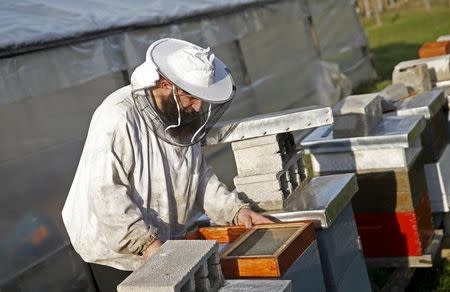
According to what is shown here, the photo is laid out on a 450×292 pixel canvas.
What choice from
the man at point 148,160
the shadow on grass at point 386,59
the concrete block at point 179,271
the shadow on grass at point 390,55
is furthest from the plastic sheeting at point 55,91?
the shadow on grass at point 390,55

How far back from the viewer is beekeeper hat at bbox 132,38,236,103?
2.72 meters

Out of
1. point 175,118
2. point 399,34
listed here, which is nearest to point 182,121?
point 175,118

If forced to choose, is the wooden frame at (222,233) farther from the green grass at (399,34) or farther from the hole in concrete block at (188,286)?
the green grass at (399,34)

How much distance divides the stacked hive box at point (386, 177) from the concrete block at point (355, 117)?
3 cm

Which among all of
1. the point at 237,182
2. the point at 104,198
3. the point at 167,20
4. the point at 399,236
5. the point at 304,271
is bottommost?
the point at 399,236

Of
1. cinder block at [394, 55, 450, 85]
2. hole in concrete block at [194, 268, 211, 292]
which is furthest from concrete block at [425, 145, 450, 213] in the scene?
hole in concrete block at [194, 268, 211, 292]

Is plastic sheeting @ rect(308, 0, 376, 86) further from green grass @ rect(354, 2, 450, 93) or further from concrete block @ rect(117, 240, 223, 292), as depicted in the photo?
concrete block @ rect(117, 240, 223, 292)

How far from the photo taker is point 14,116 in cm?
448

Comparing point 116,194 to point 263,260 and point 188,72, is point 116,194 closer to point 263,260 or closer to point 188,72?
point 188,72

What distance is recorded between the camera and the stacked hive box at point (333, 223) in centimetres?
296

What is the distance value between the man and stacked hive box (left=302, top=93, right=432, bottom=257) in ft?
3.75

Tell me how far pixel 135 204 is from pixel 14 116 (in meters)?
2.03

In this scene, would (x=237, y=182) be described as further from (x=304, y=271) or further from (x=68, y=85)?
(x=68, y=85)

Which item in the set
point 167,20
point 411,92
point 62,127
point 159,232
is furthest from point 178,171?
point 167,20
